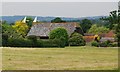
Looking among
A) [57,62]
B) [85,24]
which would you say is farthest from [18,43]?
[85,24]

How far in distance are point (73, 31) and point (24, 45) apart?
15664 mm

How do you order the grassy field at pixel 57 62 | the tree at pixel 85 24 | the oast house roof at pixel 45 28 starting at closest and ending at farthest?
the grassy field at pixel 57 62 < the oast house roof at pixel 45 28 < the tree at pixel 85 24

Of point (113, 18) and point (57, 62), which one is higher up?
point (113, 18)

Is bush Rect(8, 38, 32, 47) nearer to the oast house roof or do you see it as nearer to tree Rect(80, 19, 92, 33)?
the oast house roof

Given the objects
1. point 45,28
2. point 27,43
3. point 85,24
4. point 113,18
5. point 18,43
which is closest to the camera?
point 113,18

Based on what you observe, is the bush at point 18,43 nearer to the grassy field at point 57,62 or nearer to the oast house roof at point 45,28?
the grassy field at point 57,62

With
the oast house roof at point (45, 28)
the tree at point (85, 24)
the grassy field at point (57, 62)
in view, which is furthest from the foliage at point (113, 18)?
the tree at point (85, 24)

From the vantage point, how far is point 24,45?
28.5 meters

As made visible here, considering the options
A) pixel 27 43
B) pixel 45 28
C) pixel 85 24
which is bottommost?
pixel 85 24

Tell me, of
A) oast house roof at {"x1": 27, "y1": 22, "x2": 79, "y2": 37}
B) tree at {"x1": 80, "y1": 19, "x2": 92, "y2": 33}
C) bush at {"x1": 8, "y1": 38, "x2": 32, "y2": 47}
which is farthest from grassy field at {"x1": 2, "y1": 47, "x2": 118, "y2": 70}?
tree at {"x1": 80, "y1": 19, "x2": 92, "y2": 33}

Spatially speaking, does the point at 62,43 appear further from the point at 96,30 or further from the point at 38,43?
the point at 96,30

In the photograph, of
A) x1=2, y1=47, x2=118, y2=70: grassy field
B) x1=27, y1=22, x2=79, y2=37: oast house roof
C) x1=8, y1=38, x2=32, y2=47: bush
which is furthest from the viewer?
x1=27, y1=22, x2=79, y2=37: oast house roof

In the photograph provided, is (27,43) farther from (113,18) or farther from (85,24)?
(85,24)

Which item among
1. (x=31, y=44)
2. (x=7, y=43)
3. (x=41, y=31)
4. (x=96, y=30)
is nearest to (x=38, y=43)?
(x=31, y=44)
